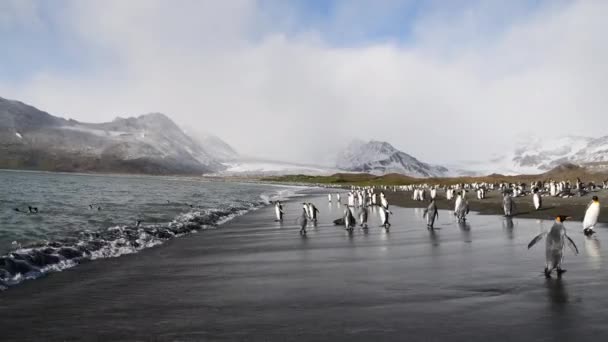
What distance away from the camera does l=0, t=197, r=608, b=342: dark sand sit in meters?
6.49

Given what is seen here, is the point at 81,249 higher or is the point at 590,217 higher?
the point at 590,217

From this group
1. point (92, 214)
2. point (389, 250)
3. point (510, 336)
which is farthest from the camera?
point (92, 214)

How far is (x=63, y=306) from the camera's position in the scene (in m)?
8.14

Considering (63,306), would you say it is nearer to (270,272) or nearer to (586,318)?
(270,272)

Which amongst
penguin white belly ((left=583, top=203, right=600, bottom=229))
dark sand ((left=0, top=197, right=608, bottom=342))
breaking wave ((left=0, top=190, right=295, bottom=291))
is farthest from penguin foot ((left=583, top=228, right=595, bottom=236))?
breaking wave ((left=0, top=190, right=295, bottom=291))

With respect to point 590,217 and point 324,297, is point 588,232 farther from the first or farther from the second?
point 324,297

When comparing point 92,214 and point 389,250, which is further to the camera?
point 92,214

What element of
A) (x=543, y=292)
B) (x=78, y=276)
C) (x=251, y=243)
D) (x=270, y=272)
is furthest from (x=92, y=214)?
(x=543, y=292)

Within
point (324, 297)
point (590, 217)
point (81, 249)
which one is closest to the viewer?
point (324, 297)

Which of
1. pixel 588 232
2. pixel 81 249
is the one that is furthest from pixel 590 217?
pixel 81 249

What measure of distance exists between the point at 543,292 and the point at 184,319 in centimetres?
537

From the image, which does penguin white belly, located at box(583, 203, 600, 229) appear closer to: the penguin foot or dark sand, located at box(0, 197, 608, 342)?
the penguin foot

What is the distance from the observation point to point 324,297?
8.33m

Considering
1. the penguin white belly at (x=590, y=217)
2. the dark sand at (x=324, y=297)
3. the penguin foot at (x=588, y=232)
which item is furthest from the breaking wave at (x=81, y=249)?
the penguin white belly at (x=590, y=217)
